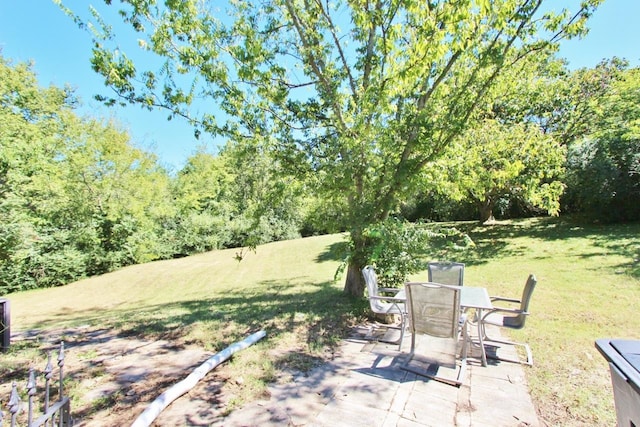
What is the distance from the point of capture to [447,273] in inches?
201

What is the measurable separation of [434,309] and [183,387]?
2.60 meters

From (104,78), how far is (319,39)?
343 cm

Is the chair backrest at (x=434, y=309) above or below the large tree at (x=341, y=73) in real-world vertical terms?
below

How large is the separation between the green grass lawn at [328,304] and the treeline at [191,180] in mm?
1330

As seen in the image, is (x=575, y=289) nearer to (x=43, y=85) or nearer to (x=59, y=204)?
(x=59, y=204)

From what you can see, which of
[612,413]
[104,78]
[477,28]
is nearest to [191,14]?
[104,78]

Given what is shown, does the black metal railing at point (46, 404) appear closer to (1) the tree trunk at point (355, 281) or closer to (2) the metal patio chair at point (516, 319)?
(2) the metal patio chair at point (516, 319)

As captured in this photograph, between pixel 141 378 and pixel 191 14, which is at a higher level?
pixel 191 14

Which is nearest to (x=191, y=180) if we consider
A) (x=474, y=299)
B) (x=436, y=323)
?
(x=474, y=299)

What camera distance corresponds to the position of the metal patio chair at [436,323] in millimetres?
3312

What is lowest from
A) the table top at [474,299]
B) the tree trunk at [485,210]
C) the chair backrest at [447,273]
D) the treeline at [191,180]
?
the table top at [474,299]

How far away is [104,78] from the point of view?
Answer: 179 inches

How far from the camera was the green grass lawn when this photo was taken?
354 cm

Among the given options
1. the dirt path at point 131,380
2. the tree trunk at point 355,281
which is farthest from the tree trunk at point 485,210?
the dirt path at point 131,380
